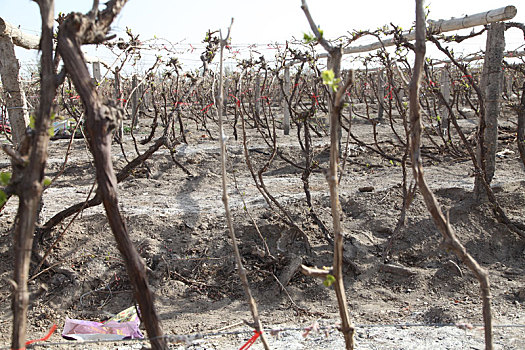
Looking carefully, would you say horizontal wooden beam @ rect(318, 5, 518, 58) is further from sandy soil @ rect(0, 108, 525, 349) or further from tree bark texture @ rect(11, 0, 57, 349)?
tree bark texture @ rect(11, 0, 57, 349)

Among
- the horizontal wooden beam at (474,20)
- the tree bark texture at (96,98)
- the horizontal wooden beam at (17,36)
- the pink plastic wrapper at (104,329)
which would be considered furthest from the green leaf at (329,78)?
the horizontal wooden beam at (17,36)

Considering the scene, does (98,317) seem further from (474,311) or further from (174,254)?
(474,311)

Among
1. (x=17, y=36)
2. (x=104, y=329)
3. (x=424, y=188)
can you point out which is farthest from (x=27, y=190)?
(x=17, y=36)

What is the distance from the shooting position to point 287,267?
3424 millimetres

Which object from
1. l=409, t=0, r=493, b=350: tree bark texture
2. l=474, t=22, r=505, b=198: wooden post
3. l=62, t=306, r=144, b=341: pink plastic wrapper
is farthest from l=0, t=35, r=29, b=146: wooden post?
l=474, t=22, r=505, b=198: wooden post

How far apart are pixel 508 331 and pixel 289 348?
4.07 ft

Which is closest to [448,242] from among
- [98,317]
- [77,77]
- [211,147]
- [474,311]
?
[77,77]

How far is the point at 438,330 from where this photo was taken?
265 cm

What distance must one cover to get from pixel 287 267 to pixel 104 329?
4.35ft

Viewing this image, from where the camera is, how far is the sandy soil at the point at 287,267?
287 centimetres

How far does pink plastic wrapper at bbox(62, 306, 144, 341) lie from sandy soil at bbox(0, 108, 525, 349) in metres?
Result: 0.09

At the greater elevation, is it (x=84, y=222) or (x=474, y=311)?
(x=84, y=222)

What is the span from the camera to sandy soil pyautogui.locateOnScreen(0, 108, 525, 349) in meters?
2.87

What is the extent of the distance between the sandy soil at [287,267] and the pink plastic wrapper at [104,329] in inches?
3.6
